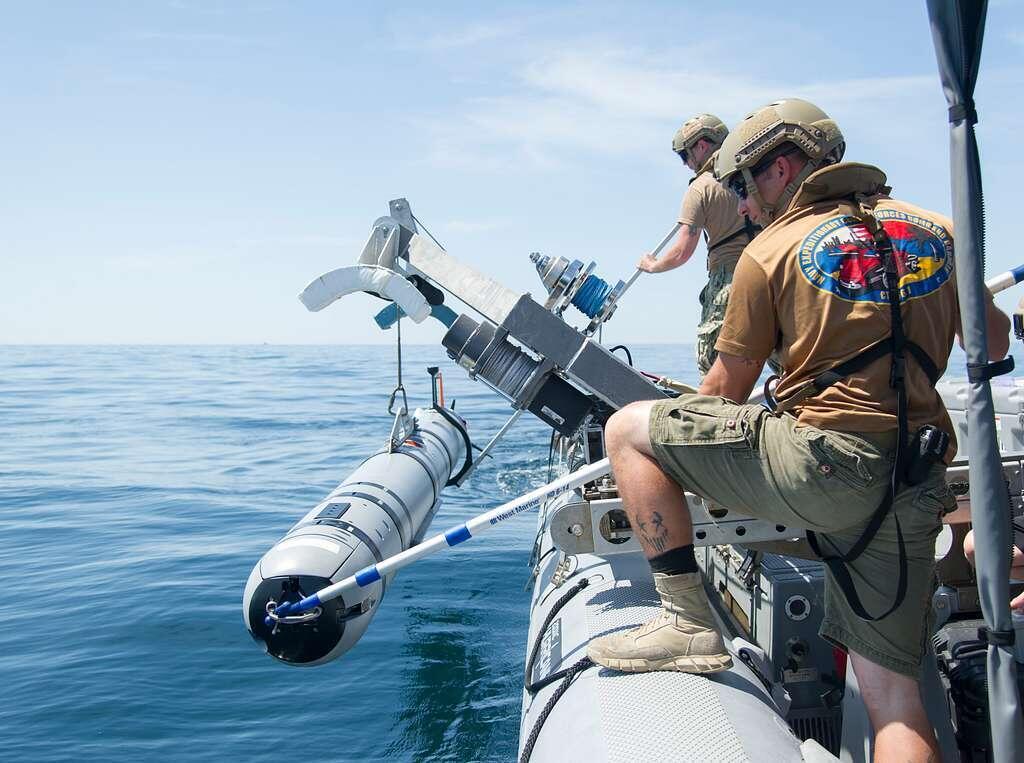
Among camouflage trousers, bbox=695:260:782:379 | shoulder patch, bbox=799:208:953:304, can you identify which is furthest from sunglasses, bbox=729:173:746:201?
camouflage trousers, bbox=695:260:782:379

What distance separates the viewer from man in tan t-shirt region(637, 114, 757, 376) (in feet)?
17.3

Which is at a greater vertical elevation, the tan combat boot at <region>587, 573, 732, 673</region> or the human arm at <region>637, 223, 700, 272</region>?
the human arm at <region>637, 223, 700, 272</region>

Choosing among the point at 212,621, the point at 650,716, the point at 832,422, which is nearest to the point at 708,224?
the point at 832,422

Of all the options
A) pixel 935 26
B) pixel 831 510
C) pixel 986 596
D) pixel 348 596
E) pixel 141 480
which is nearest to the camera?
pixel 935 26

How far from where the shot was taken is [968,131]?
6.47 ft

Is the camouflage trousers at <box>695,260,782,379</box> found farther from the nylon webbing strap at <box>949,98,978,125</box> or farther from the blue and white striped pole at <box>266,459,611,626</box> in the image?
the nylon webbing strap at <box>949,98,978,125</box>

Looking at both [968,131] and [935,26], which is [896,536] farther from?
[935,26]

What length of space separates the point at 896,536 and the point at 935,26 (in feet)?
4.65

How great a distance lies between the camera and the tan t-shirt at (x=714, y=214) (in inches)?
207

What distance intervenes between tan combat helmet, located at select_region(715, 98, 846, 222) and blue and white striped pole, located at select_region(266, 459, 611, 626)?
123 cm

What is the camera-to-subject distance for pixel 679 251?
543 cm

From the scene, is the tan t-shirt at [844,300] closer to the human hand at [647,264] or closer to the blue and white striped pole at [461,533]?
the blue and white striped pole at [461,533]

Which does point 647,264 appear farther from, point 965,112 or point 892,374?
point 965,112

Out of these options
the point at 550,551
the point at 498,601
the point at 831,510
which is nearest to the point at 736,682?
the point at 831,510
